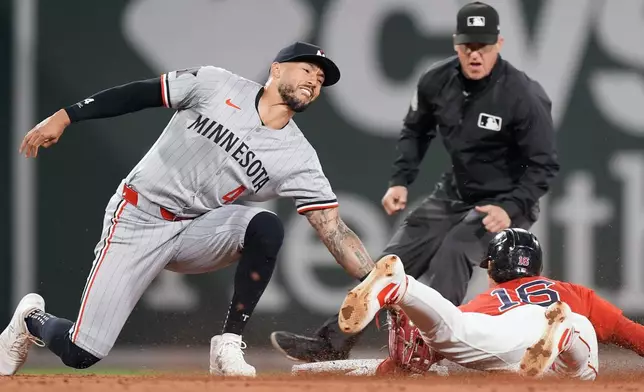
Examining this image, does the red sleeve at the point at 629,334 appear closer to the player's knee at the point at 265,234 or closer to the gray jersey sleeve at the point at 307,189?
the gray jersey sleeve at the point at 307,189

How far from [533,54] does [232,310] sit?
3.79m

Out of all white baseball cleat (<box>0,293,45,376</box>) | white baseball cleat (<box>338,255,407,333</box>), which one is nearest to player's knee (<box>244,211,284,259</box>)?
white baseball cleat (<box>338,255,407,333</box>)

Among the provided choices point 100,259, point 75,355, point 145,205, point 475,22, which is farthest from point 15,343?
point 475,22

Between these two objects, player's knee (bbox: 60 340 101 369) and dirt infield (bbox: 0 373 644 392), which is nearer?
dirt infield (bbox: 0 373 644 392)

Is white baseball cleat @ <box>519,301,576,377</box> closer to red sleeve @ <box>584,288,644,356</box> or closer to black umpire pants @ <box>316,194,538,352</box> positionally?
red sleeve @ <box>584,288,644,356</box>

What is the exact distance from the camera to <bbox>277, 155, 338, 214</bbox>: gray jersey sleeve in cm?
484

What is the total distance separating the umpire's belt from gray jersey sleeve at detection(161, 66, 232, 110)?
0.41 meters

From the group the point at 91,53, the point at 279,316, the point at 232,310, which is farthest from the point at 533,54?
the point at 232,310

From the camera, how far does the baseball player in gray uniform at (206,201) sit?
4781 mm

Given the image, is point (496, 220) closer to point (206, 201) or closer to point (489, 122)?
point (489, 122)

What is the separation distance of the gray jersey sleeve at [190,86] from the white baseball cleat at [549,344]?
67.7 inches

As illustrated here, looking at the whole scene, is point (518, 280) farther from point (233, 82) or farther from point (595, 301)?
point (233, 82)

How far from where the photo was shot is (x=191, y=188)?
487 cm

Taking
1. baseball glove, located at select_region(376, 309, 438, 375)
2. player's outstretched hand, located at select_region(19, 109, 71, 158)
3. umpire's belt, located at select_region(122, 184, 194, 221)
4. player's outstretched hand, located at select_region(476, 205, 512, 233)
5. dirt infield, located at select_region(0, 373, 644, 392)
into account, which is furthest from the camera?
player's outstretched hand, located at select_region(476, 205, 512, 233)
